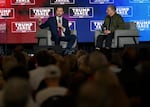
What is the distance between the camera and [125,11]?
13.2m

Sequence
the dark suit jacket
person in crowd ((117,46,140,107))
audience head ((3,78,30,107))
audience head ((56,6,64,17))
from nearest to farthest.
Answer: audience head ((3,78,30,107)) < person in crowd ((117,46,140,107)) < the dark suit jacket < audience head ((56,6,64,17))

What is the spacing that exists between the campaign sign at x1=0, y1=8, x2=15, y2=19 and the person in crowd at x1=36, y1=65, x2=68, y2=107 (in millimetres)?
9063

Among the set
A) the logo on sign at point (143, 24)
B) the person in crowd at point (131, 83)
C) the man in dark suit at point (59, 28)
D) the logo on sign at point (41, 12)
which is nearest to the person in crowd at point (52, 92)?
the person in crowd at point (131, 83)

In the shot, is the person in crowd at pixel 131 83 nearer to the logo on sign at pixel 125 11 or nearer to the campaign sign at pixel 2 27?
the logo on sign at pixel 125 11

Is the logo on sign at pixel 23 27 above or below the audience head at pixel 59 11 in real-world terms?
below

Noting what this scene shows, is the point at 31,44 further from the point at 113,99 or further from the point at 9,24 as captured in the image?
the point at 113,99

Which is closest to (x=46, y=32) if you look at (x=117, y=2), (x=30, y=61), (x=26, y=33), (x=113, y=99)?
(x=26, y=33)

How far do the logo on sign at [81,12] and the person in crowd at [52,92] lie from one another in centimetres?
888

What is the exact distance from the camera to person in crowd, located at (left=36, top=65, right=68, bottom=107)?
368 centimetres

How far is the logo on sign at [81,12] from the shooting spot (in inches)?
517

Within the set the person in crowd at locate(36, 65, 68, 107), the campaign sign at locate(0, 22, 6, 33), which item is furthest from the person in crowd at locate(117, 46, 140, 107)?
the campaign sign at locate(0, 22, 6, 33)

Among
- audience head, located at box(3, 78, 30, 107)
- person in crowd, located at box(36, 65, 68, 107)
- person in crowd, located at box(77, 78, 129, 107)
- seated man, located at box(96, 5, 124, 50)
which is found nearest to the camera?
person in crowd, located at box(77, 78, 129, 107)

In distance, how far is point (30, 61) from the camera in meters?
6.30

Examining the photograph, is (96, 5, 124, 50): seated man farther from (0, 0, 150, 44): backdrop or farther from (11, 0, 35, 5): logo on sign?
(11, 0, 35, 5): logo on sign
